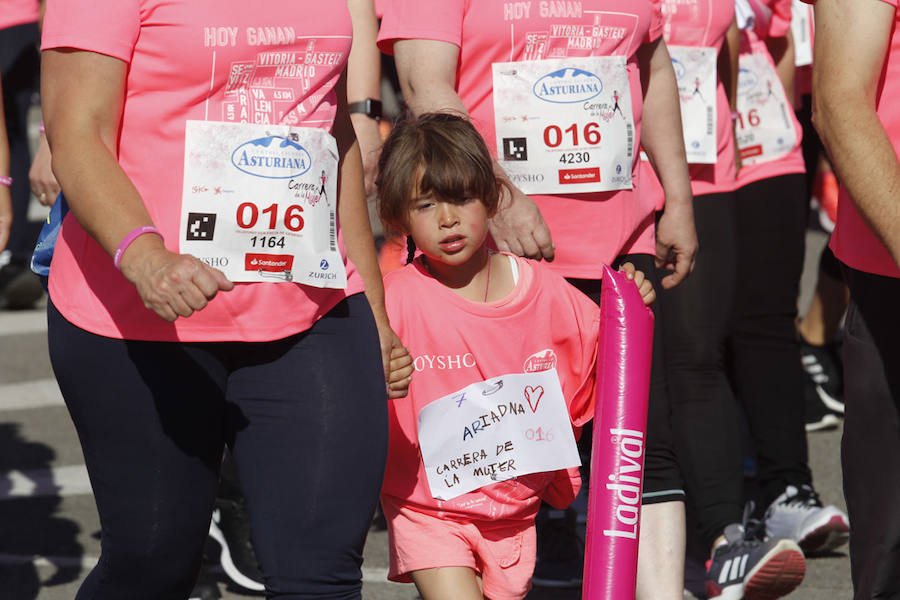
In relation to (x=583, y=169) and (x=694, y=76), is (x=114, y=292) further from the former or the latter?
(x=694, y=76)

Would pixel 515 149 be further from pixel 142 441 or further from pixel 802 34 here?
pixel 802 34

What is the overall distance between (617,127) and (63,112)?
1533mm

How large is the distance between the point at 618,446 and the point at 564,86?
0.94 metres

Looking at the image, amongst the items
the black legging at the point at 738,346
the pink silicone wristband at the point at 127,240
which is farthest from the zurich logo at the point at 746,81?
the pink silicone wristband at the point at 127,240

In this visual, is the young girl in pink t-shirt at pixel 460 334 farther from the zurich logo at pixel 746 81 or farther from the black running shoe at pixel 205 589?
the zurich logo at pixel 746 81

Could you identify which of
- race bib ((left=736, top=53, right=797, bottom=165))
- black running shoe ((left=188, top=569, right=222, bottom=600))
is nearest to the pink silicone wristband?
black running shoe ((left=188, top=569, right=222, bottom=600))

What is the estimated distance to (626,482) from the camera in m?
3.16

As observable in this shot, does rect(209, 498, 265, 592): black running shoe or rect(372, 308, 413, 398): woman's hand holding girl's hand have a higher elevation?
rect(372, 308, 413, 398): woman's hand holding girl's hand

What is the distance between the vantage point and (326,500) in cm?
279

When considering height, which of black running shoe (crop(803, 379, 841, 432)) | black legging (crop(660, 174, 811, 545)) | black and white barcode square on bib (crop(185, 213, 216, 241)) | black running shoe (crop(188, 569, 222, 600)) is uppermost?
black and white barcode square on bib (crop(185, 213, 216, 241))

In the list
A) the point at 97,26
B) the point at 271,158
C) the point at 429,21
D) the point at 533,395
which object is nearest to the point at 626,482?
the point at 533,395

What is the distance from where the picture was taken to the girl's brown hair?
11.2 ft

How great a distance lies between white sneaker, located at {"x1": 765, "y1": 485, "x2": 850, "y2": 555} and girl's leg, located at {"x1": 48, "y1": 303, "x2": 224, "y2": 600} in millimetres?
2504

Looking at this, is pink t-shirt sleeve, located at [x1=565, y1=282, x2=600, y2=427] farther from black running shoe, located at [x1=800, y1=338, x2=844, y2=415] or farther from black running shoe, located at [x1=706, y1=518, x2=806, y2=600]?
black running shoe, located at [x1=800, y1=338, x2=844, y2=415]
